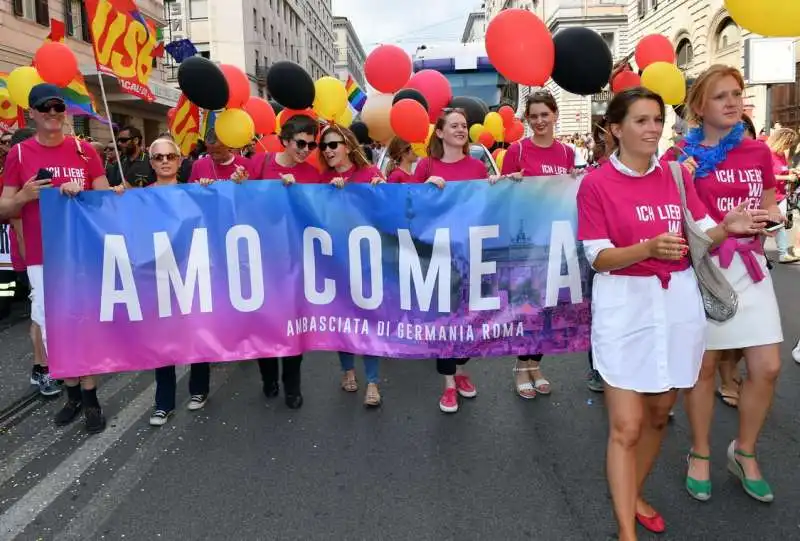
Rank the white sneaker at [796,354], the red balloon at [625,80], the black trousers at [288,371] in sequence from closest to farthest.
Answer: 1. the black trousers at [288,371]
2. the red balloon at [625,80]
3. the white sneaker at [796,354]

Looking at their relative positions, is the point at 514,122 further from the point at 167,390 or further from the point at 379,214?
the point at 167,390

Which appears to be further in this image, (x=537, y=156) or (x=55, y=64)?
(x=55, y=64)

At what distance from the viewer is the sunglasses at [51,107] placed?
394 cm

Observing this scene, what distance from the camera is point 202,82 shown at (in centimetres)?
451

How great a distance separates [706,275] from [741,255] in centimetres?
50

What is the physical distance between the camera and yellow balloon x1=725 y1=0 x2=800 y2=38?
3.03 m

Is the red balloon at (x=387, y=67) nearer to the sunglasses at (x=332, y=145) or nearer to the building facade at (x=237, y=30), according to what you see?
the sunglasses at (x=332, y=145)

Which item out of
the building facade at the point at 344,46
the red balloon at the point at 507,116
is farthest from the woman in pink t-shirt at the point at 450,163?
the building facade at the point at 344,46

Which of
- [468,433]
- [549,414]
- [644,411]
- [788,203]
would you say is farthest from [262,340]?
[788,203]

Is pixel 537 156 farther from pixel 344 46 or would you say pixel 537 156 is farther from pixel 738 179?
pixel 344 46

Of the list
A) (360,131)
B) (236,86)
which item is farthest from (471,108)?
(236,86)

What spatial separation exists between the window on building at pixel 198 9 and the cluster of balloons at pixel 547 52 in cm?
4209

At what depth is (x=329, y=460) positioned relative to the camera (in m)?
3.52

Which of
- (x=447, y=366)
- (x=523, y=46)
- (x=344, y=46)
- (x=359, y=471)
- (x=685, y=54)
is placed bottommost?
(x=359, y=471)
